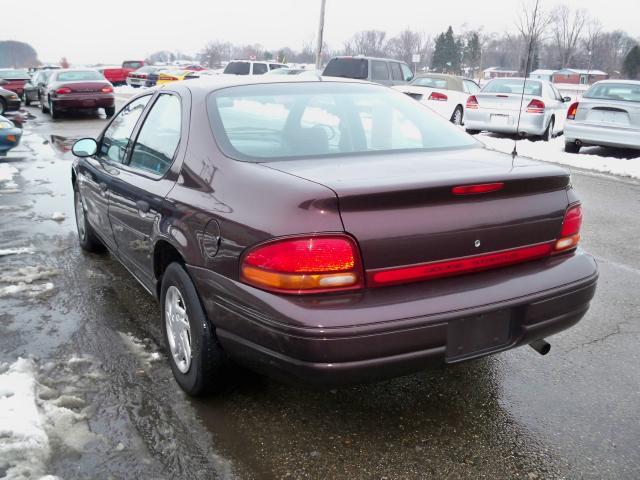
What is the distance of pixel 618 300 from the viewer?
4387 millimetres

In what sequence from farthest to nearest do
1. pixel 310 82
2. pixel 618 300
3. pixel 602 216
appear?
pixel 602 216 → pixel 618 300 → pixel 310 82

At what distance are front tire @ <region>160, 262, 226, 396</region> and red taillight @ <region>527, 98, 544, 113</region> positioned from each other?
11.6 metres

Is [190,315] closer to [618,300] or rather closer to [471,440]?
[471,440]

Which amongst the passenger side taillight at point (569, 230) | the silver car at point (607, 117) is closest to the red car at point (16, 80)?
the silver car at point (607, 117)

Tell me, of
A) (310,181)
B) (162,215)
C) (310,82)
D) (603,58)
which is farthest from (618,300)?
(603,58)

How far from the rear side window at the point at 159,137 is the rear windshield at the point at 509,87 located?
11.4m

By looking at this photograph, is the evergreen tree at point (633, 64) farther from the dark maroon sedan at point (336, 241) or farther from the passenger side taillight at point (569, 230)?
the dark maroon sedan at point (336, 241)

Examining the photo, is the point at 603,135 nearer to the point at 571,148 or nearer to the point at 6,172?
the point at 571,148

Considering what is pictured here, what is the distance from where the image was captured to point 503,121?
42.2ft

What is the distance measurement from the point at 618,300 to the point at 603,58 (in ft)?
359

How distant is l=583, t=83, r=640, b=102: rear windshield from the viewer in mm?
11156

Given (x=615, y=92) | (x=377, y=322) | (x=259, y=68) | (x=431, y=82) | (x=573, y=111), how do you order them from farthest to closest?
(x=259, y=68) < (x=431, y=82) < (x=573, y=111) < (x=615, y=92) < (x=377, y=322)

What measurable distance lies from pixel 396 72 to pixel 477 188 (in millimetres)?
17421

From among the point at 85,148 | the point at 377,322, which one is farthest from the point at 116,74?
the point at 377,322
